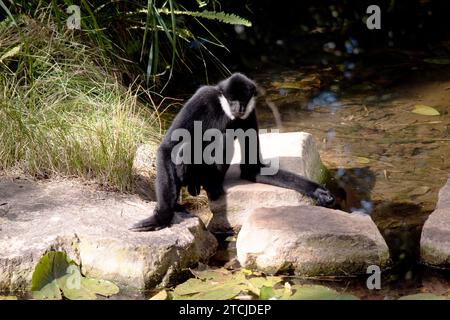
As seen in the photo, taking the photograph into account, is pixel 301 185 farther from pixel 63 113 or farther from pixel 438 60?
pixel 438 60

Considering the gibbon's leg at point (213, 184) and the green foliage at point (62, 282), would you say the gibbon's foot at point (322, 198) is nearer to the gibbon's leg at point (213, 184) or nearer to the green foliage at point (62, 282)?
the gibbon's leg at point (213, 184)

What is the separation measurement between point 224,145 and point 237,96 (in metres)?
0.37

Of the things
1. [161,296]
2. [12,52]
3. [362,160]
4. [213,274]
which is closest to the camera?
[161,296]

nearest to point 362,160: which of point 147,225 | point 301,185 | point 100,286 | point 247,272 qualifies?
point 301,185

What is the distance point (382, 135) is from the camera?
620cm

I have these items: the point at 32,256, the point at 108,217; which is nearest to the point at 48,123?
the point at 108,217

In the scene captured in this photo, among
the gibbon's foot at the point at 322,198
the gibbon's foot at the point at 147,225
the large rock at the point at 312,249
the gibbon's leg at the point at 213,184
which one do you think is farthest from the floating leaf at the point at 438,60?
the gibbon's foot at the point at 147,225

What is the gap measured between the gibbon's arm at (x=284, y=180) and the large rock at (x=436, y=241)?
27.3 inches

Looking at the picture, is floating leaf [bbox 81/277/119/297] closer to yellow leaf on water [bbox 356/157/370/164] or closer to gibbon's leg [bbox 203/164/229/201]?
gibbon's leg [bbox 203/164/229/201]

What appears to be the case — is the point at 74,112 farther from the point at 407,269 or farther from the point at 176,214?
the point at 407,269

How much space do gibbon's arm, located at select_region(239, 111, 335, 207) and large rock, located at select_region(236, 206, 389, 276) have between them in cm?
60

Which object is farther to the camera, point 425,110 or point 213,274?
point 425,110

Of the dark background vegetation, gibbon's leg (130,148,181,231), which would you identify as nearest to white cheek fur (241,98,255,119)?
gibbon's leg (130,148,181,231)

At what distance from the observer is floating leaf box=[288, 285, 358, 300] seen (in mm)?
3332
